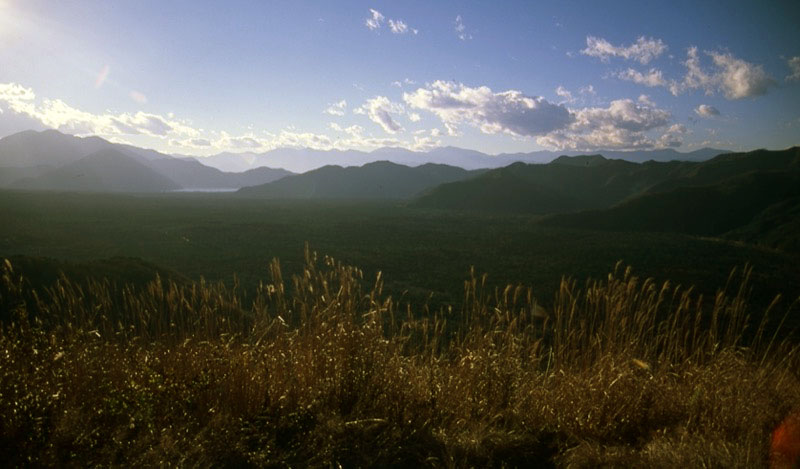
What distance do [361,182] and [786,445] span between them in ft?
493

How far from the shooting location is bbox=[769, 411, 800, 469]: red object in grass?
289 cm

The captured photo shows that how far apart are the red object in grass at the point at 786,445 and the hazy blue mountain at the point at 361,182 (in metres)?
133

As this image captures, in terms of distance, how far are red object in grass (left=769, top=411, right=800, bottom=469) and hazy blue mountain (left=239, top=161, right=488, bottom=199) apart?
133m

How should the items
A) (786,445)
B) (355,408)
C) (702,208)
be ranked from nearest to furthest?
(786,445) → (355,408) → (702,208)

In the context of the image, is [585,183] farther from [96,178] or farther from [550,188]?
[96,178]

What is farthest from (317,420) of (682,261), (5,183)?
(5,183)

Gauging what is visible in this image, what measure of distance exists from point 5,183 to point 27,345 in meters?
251

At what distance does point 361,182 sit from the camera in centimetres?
15112

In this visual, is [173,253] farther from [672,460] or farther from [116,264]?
[672,460]

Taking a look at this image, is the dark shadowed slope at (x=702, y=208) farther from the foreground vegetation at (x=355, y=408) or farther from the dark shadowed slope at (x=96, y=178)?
the dark shadowed slope at (x=96, y=178)

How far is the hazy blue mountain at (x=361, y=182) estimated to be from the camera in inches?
5625

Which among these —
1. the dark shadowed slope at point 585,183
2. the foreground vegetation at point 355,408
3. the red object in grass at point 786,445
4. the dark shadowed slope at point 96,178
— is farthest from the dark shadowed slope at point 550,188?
the dark shadowed slope at point 96,178

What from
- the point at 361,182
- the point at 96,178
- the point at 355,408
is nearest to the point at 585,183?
the point at 361,182

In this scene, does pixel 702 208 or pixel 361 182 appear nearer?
pixel 702 208
